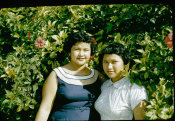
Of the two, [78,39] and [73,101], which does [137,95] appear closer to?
[73,101]

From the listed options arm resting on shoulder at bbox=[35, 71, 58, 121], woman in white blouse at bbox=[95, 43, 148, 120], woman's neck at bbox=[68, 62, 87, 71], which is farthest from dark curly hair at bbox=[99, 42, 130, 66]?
arm resting on shoulder at bbox=[35, 71, 58, 121]

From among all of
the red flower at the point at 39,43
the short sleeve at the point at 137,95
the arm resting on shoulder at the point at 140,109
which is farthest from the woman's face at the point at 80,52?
the arm resting on shoulder at the point at 140,109

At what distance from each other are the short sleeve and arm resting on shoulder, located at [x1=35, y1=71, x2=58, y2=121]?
2.70ft

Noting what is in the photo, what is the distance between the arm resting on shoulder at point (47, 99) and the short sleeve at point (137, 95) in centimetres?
82

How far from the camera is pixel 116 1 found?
1.63 metres

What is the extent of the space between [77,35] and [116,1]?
60 cm

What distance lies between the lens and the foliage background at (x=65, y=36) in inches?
66.2

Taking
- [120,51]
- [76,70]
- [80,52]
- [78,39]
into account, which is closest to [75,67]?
[76,70]

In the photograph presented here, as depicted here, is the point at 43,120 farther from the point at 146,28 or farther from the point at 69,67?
the point at 146,28

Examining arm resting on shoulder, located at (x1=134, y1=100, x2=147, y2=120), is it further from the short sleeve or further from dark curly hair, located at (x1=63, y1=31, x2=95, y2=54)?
dark curly hair, located at (x1=63, y1=31, x2=95, y2=54)

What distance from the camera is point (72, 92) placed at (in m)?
1.99

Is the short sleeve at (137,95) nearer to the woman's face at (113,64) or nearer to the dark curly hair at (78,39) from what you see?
the woman's face at (113,64)

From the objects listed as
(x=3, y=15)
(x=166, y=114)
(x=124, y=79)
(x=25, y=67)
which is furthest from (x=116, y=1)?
(x=3, y=15)

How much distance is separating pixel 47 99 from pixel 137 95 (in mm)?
940
